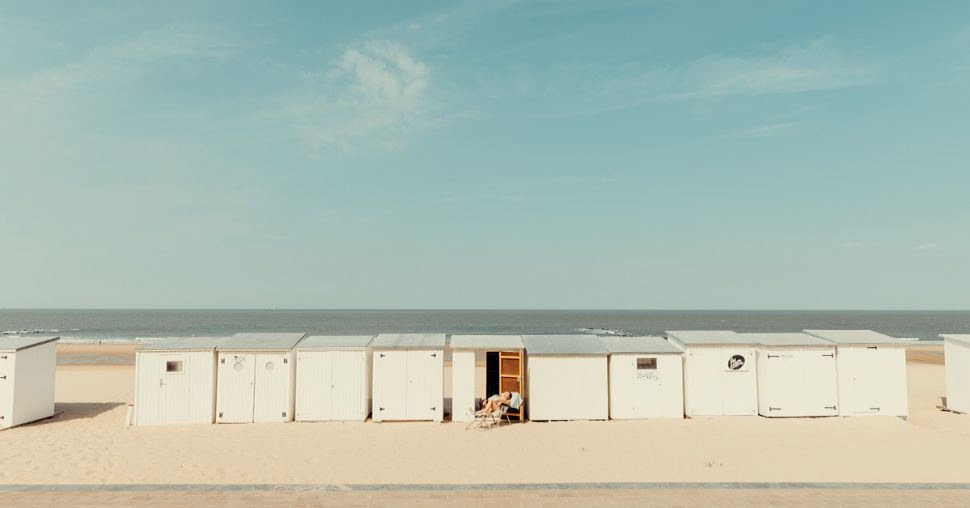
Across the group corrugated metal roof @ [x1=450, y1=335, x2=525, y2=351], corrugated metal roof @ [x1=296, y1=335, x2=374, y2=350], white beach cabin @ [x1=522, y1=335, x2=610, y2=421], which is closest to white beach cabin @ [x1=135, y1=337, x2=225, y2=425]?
corrugated metal roof @ [x1=296, y1=335, x2=374, y2=350]

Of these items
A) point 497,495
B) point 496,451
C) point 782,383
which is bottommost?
point 496,451

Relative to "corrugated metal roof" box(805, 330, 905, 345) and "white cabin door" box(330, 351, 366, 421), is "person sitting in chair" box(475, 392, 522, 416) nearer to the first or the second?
"white cabin door" box(330, 351, 366, 421)

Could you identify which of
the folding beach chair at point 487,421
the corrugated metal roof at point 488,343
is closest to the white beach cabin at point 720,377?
the corrugated metal roof at point 488,343

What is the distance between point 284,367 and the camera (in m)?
17.0

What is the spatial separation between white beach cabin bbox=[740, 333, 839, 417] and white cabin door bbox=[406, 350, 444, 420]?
9.87 m

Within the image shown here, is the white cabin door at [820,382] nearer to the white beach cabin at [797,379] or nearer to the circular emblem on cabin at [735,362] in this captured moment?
the white beach cabin at [797,379]

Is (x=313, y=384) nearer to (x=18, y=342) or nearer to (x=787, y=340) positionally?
(x=18, y=342)

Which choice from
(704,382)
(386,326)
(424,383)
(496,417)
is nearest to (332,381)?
(424,383)

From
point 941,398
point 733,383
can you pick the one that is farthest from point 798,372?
point 941,398

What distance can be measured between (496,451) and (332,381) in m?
6.02

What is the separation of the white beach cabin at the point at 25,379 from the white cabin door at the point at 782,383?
71.9 ft

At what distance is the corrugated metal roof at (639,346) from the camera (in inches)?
690

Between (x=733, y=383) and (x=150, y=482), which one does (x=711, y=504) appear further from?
(x=150, y=482)

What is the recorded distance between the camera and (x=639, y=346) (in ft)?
58.7
